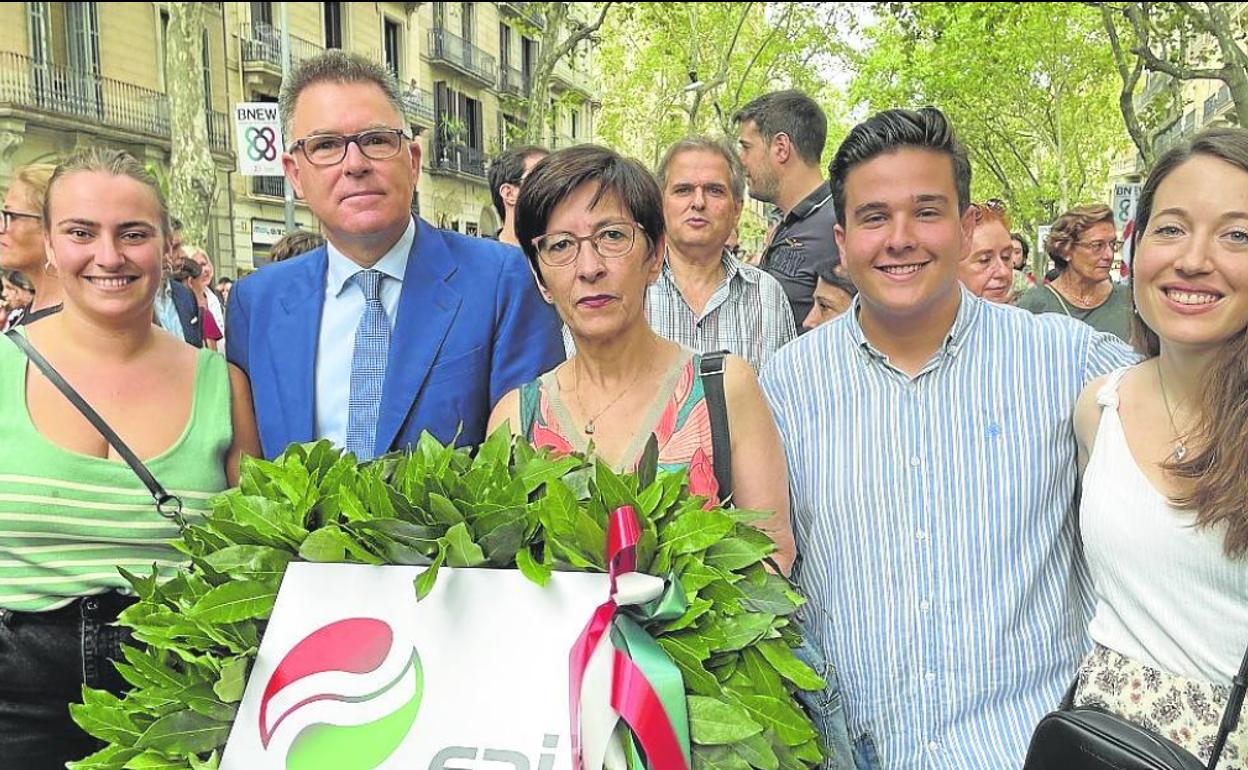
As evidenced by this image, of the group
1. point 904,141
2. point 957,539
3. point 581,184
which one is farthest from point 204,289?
point 957,539

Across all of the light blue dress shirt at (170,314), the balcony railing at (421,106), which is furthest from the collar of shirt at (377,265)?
the balcony railing at (421,106)

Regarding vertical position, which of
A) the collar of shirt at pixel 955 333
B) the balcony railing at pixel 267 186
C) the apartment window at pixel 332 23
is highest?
the apartment window at pixel 332 23

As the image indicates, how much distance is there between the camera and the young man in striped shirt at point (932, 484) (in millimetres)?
2301

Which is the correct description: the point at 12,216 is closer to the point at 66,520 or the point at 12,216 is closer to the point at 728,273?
the point at 66,520

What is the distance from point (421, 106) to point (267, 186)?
802 centimetres

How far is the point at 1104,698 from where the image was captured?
2.10m

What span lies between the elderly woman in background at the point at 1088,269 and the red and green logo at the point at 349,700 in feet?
18.8

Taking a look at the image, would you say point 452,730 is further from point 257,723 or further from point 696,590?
point 696,590

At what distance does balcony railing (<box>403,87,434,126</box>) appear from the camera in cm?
3197

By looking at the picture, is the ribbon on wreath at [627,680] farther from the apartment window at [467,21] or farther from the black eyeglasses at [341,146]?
→ the apartment window at [467,21]

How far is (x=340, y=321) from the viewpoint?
9.39 feet

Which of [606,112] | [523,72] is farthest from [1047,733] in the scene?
[523,72]

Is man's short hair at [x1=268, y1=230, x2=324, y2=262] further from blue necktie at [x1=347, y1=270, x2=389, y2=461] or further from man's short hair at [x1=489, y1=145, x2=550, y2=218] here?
blue necktie at [x1=347, y1=270, x2=389, y2=461]

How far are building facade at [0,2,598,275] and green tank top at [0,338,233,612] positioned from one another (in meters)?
10.0
